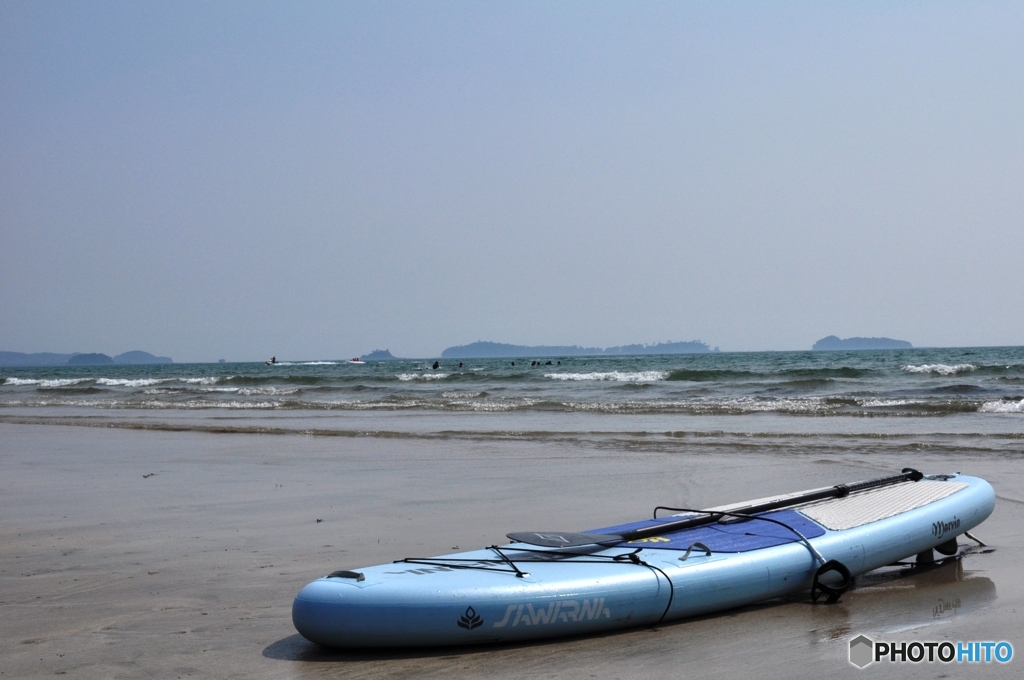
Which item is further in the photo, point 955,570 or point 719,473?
point 719,473

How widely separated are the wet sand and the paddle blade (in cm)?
58

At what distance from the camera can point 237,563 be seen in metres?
5.07

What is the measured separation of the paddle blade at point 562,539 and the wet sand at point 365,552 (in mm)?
583

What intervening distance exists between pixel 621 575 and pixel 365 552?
1940 millimetres

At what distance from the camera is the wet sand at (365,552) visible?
349cm

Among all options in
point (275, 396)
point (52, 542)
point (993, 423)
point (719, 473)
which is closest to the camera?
point (52, 542)

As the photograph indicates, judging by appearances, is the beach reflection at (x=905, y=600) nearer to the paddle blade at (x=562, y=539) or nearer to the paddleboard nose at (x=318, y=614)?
the paddle blade at (x=562, y=539)

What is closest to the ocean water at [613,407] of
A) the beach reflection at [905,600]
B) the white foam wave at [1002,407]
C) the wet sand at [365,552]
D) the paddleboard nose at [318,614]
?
the white foam wave at [1002,407]

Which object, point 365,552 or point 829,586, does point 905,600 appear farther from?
point 365,552

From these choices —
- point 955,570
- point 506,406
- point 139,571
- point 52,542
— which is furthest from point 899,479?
point 506,406

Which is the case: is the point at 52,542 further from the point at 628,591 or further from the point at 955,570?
the point at 955,570

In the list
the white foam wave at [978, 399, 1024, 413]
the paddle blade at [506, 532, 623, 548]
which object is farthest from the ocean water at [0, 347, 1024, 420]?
the paddle blade at [506, 532, 623, 548]

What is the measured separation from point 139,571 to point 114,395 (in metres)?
26.6

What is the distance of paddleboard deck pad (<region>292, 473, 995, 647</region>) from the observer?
355cm
